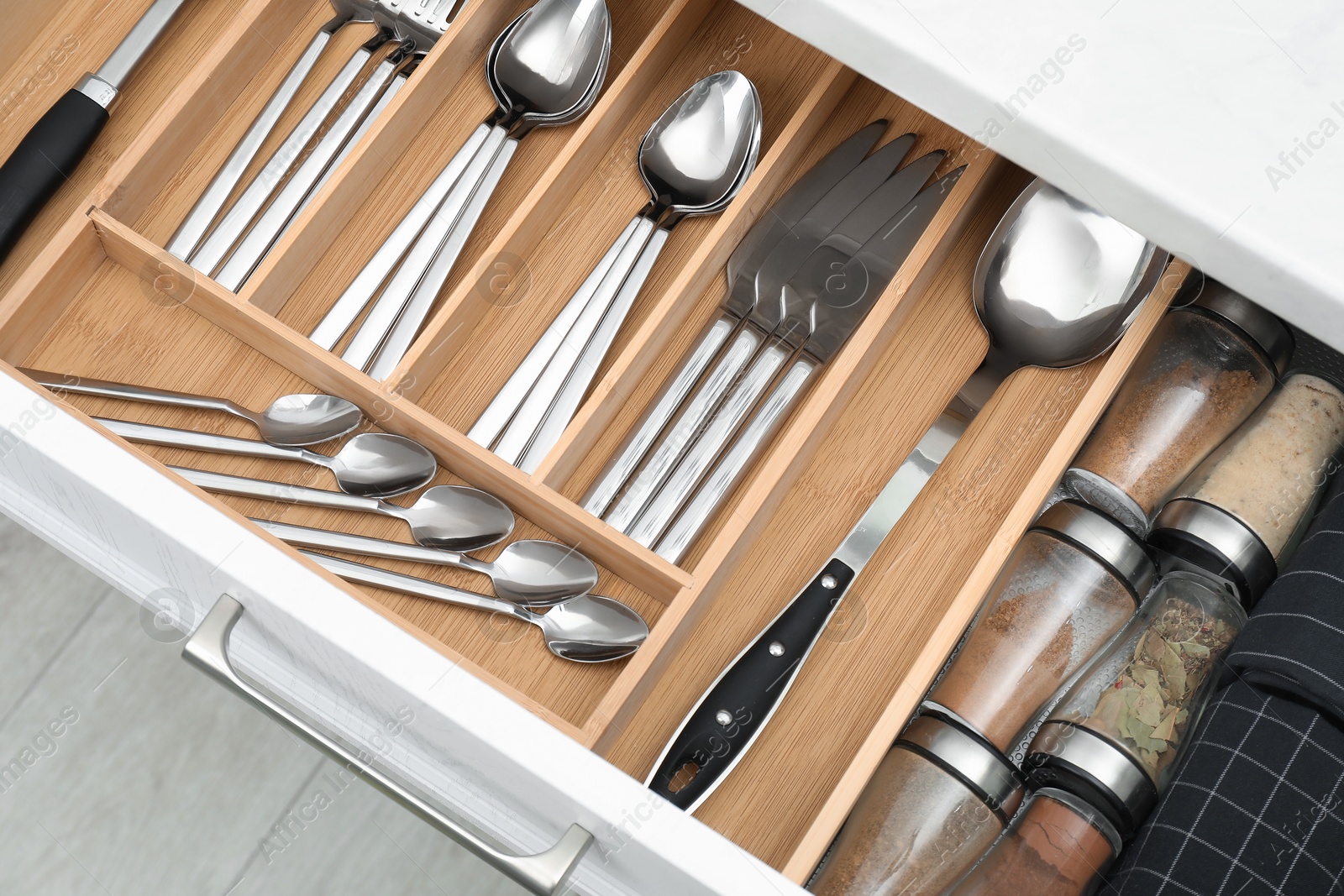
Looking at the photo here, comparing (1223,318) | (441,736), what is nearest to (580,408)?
(441,736)

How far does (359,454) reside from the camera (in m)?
0.64

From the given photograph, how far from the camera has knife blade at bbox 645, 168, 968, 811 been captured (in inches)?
23.7

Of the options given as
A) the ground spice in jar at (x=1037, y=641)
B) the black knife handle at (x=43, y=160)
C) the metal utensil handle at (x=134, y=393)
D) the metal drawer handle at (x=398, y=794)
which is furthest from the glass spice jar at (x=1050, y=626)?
the black knife handle at (x=43, y=160)

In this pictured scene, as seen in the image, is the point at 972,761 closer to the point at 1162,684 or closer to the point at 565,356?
the point at 1162,684

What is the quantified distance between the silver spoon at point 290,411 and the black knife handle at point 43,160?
111 millimetres

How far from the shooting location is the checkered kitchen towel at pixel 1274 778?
1.69 ft

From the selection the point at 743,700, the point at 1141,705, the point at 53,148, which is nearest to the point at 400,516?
the point at 743,700

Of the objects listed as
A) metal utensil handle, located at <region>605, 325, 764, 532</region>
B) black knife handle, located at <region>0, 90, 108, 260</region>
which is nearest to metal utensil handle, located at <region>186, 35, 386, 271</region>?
black knife handle, located at <region>0, 90, 108, 260</region>

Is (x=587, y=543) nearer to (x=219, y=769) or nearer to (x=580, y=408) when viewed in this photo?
(x=580, y=408)

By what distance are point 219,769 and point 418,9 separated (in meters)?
0.71

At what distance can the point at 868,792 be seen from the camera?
61cm

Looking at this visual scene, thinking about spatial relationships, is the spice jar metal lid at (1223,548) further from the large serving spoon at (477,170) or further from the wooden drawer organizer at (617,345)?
the large serving spoon at (477,170)

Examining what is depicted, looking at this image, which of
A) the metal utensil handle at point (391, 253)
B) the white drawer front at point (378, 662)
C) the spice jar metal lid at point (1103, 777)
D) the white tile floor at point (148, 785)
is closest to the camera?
the white drawer front at point (378, 662)

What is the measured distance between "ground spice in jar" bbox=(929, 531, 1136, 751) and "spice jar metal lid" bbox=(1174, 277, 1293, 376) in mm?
179
